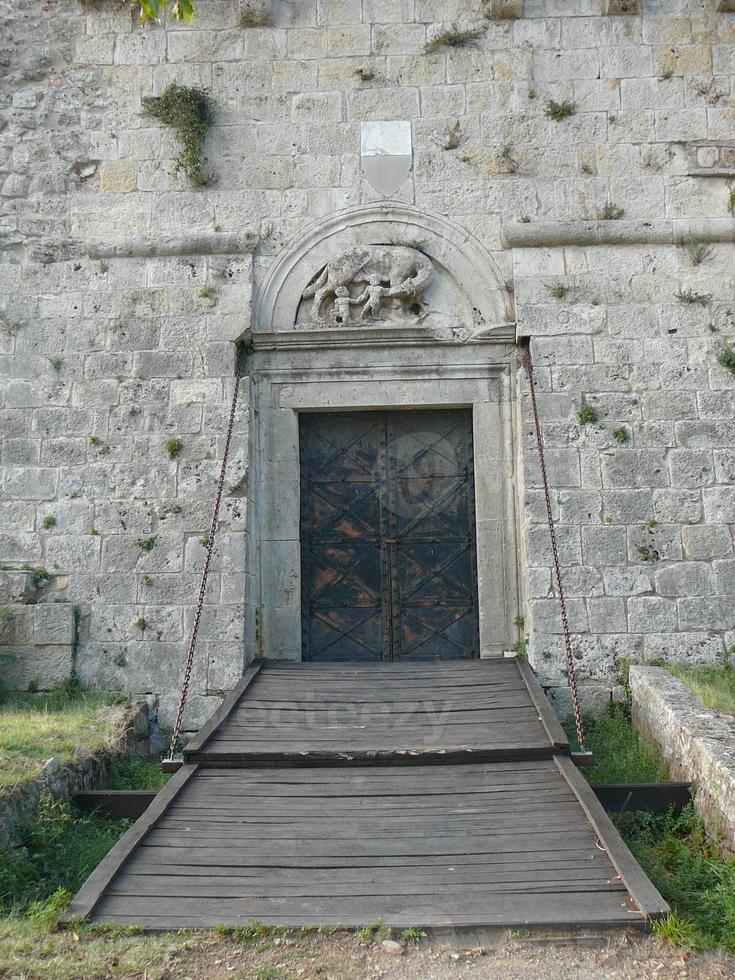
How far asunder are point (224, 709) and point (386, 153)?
435 cm

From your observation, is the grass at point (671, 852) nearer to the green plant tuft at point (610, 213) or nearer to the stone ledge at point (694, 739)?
the stone ledge at point (694, 739)

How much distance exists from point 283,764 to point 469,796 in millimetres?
1022

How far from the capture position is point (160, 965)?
301cm

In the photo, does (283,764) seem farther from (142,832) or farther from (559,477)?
(559,477)

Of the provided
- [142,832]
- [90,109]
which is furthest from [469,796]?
[90,109]

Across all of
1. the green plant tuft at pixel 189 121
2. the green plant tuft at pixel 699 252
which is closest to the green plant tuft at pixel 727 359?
the green plant tuft at pixel 699 252

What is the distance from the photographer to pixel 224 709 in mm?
5504

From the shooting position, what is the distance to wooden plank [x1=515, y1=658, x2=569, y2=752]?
4.82 m

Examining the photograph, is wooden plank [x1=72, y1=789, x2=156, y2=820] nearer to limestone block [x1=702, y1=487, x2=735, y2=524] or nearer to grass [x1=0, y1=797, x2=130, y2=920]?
grass [x1=0, y1=797, x2=130, y2=920]

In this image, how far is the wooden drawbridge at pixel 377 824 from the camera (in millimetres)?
3352

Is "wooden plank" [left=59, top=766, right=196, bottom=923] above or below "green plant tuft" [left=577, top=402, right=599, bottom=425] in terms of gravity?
below

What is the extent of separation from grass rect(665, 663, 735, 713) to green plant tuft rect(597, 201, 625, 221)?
10.9 ft

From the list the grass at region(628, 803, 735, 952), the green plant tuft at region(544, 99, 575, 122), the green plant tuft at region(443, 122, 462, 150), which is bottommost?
the grass at region(628, 803, 735, 952)

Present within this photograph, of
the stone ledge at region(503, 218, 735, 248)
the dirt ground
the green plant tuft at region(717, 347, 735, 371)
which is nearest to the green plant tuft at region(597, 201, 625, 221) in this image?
the stone ledge at region(503, 218, 735, 248)
